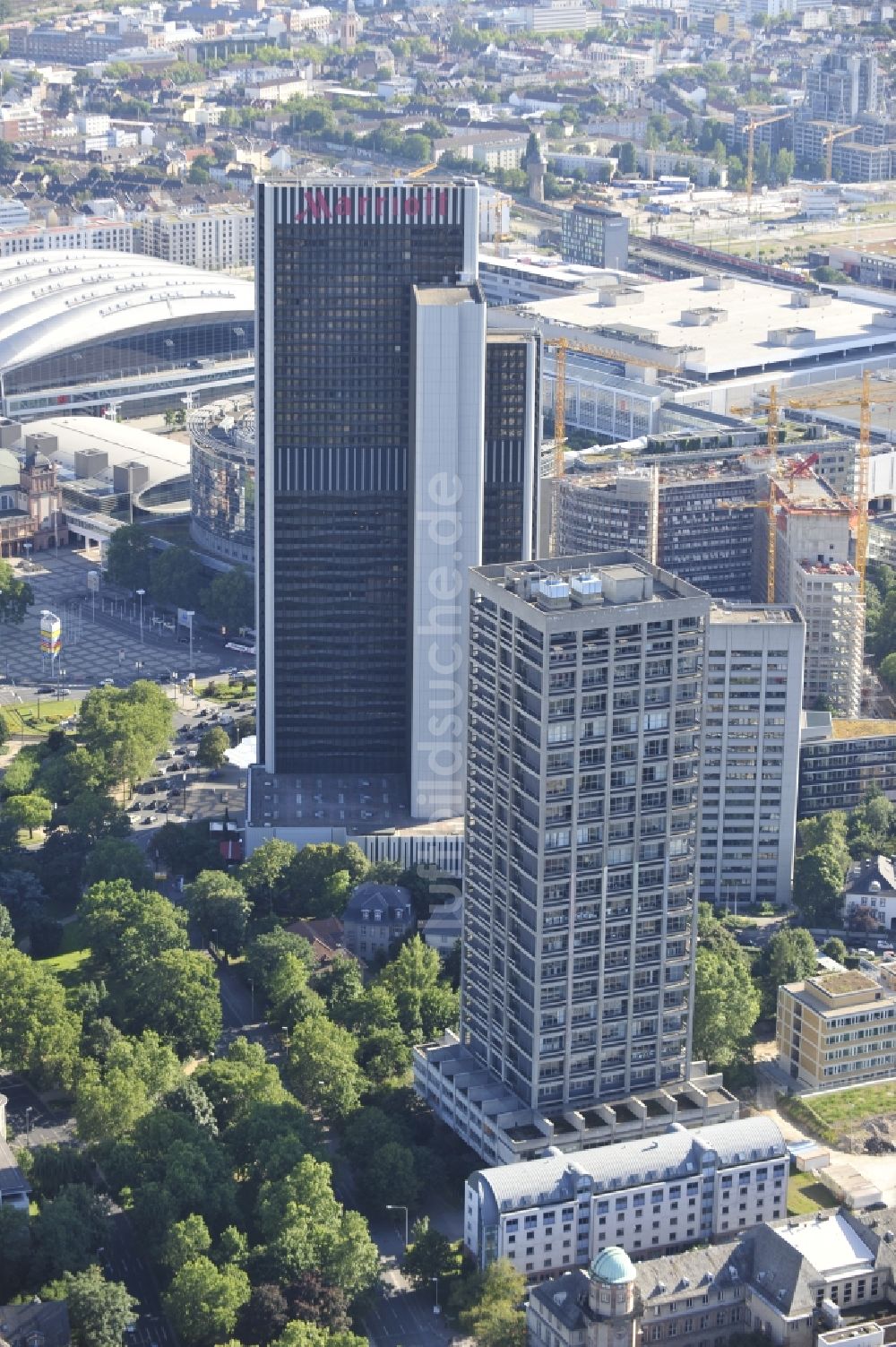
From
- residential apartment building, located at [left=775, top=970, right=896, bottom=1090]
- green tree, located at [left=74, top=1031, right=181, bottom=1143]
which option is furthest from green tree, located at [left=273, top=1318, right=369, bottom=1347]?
residential apartment building, located at [left=775, top=970, right=896, bottom=1090]

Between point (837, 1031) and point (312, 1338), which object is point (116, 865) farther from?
point (312, 1338)

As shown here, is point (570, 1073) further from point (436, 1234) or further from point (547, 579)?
point (547, 579)

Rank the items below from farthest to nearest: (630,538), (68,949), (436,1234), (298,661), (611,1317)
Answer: (630,538), (298,661), (68,949), (436,1234), (611,1317)

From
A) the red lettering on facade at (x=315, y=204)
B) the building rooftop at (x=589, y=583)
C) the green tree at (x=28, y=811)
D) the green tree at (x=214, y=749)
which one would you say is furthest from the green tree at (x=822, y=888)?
the red lettering on facade at (x=315, y=204)

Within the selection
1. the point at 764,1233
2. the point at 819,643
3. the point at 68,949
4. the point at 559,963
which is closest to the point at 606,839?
the point at 559,963

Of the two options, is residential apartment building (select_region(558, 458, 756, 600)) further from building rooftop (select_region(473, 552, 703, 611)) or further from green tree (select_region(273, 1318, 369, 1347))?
green tree (select_region(273, 1318, 369, 1347))

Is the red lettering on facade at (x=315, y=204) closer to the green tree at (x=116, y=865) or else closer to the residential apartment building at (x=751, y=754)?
the residential apartment building at (x=751, y=754)

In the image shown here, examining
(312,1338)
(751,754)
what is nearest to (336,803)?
(751,754)
